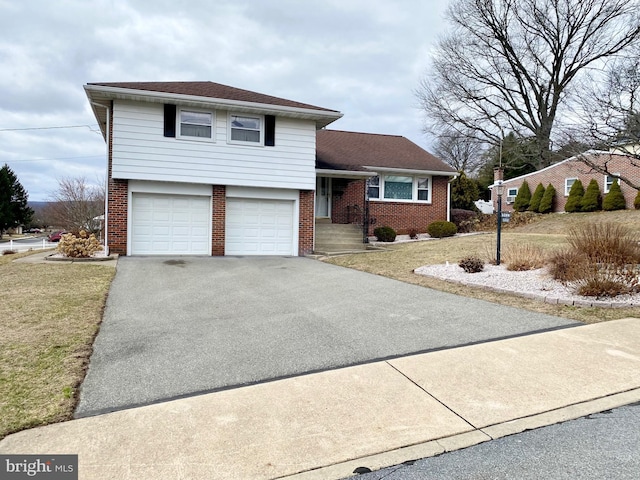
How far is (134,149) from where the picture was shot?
1277 cm

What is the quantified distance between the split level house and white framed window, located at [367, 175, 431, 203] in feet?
10.8

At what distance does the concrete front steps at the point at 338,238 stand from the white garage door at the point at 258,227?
151 centimetres

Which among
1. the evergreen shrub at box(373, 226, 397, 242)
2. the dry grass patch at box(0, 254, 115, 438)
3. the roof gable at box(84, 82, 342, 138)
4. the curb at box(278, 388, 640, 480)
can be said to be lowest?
the curb at box(278, 388, 640, 480)

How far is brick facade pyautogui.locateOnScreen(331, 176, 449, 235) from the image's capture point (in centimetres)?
1827

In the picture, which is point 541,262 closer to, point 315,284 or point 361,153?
point 315,284

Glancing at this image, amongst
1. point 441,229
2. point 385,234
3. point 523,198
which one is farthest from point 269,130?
point 523,198

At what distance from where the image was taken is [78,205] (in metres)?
26.2

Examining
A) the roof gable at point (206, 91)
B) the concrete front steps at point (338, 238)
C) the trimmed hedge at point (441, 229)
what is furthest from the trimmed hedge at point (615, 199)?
the roof gable at point (206, 91)

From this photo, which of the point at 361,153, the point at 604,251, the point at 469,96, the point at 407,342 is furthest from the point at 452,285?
the point at 469,96

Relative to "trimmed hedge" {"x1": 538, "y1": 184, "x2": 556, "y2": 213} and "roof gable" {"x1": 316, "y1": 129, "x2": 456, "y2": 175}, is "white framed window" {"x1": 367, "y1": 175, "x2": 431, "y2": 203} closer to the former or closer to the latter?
"roof gable" {"x1": 316, "y1": 129, "x2": 456, "y2": 175}

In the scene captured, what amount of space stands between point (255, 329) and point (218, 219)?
8.77 metres

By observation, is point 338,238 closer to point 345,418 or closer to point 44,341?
point 44,341

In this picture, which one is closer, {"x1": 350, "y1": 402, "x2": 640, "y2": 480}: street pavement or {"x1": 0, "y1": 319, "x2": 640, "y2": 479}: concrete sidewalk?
{"x1": 350, "y1": 402, "x2": 640, "y2": 480}: street pavement

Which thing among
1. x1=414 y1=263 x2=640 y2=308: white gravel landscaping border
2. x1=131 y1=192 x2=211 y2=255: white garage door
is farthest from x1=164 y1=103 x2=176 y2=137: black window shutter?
x1=414 y1=263 x2=640 y2=308: white gravel landscaping border
